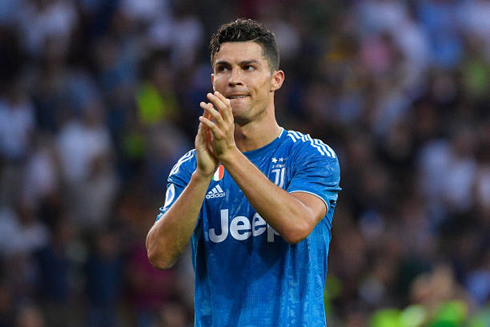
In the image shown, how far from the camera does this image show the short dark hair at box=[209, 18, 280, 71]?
4.48m

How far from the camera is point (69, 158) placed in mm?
10859

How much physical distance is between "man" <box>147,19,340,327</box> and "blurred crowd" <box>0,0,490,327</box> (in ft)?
15.6

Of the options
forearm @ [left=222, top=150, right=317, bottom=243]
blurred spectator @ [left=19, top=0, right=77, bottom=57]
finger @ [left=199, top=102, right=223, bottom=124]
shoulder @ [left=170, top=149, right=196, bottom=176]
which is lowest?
forearm @ [left=222, top=150, right=317, bottom=243]

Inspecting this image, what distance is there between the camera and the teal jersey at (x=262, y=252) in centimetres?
428

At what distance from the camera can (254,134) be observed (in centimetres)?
455

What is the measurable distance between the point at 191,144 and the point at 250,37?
7258 millimetres

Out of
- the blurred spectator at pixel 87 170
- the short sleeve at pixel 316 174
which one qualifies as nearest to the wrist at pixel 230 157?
the short sleeve at pixel 316 174

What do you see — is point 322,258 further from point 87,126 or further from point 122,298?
point 87,126

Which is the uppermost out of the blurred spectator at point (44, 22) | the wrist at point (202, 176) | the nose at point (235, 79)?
the blurred spectator at point (44, 22)

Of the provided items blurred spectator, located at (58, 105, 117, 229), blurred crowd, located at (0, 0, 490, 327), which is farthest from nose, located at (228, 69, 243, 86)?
blurred spectator, located at (58, 105, 117, 229)

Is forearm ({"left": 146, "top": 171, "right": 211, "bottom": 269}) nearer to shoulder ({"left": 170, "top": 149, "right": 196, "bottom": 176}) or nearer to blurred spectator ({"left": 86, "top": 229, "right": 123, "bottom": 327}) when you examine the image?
shoulder ({"left": 170, "top": 149, "right": 196, "bottom": 176})

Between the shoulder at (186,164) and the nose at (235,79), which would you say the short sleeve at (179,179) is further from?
the nose at (235,79)

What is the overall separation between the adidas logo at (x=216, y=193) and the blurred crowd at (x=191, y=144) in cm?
484

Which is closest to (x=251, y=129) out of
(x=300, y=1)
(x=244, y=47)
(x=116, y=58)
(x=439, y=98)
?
(x=244, y=47)
